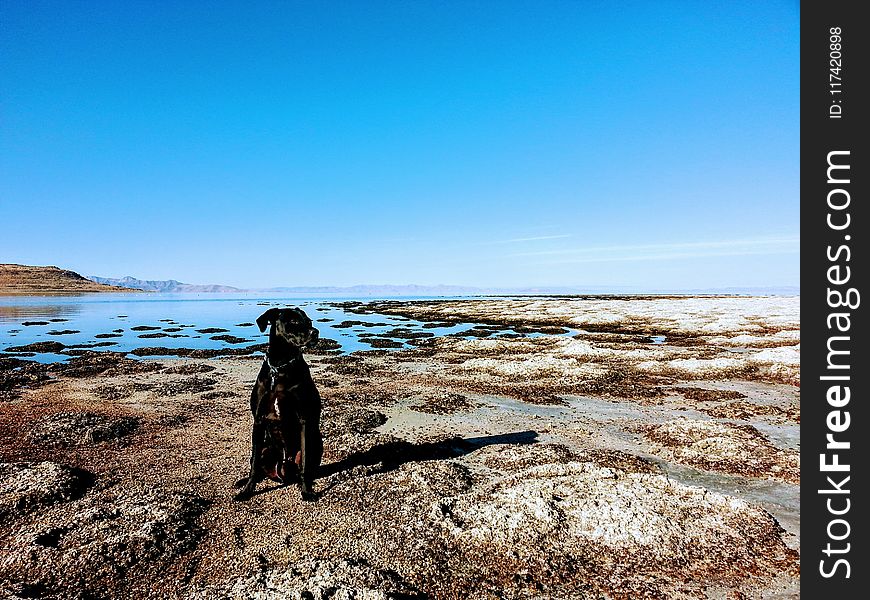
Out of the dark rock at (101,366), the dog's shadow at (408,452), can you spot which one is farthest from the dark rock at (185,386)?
the dog's shadow at (408,452)

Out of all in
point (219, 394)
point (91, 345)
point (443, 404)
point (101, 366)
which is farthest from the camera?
point (91, 345)

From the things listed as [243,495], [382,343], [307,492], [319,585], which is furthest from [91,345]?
[319,585]

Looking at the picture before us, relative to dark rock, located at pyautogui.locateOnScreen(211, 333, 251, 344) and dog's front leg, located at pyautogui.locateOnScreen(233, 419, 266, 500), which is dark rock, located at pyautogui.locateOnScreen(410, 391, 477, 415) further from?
dark rock, located at pyautogui.locateOnScreen(211, 333, 251, 344)

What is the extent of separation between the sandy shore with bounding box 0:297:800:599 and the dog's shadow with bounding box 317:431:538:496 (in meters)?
0.08

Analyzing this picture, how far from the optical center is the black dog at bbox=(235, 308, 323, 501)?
833cm

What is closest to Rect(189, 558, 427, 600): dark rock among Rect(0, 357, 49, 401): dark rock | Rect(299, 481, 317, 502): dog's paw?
Rect(299, 481, 317, 502): dog's paw

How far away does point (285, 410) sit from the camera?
8.45 metres

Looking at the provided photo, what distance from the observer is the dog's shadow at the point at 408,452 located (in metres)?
10.2

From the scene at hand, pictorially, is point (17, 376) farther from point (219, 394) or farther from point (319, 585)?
point (319, 585)

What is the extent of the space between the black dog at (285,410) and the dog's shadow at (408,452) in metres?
0.88

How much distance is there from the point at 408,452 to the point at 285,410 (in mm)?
4248

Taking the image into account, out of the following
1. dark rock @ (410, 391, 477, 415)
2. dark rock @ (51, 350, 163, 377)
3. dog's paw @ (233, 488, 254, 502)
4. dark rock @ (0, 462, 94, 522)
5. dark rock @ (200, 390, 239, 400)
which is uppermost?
dark rock @ (0, 462, 94, 522)

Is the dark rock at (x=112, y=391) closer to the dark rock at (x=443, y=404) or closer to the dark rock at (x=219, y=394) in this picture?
the dark rock at (x=219, y=394)
